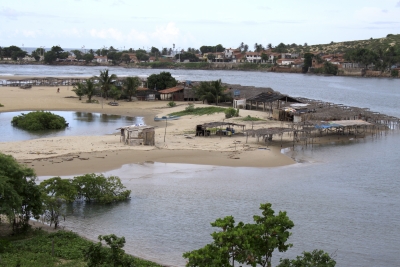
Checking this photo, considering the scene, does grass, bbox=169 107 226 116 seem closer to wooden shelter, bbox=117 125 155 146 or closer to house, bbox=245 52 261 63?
wooden shelter, bbox=117 125 155 146

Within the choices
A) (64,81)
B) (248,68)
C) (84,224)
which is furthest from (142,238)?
(248,68)

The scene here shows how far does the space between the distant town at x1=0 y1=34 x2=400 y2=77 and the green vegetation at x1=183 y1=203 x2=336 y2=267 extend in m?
106

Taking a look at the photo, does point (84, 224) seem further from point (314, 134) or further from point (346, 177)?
point (314, 134)

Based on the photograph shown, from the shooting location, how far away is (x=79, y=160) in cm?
2430

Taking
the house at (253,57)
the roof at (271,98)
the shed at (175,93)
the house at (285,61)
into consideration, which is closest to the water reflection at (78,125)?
the roof at (271,98)

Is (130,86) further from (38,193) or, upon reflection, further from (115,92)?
(38,193)

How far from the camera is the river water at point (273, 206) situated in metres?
15.7

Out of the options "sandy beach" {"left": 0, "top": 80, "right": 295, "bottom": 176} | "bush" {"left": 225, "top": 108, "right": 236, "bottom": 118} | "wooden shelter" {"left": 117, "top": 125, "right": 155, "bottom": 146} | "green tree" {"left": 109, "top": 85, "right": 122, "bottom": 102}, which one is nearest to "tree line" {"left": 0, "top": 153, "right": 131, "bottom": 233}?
"sandy beach" {"left": 0, "top": 80, "right": 295, "bottom": 176}

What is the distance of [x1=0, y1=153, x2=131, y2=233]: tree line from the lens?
45.1ft

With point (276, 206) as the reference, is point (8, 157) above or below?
above

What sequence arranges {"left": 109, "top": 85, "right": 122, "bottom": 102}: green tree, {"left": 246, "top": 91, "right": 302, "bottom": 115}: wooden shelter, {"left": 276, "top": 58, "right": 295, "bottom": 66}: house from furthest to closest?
{"left": 276, "top": 58, "right": 295, "bottom": 66}: house → {"left": 109, "top": 85, "right": 122, "bottom": 102}: green tree → {"left": 246, "top": 91, "right": 302, "bottom": 115}: wooden shelter

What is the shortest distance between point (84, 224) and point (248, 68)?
124894 mm

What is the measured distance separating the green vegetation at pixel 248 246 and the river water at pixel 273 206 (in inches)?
142

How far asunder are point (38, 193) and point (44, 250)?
6.89 ft
